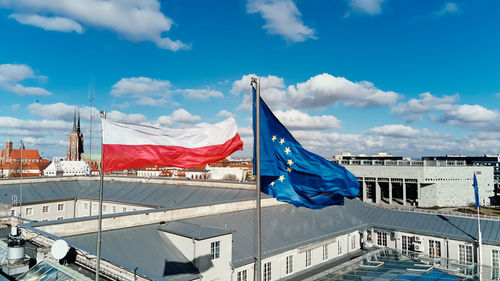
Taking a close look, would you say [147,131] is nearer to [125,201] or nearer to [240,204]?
[240,204]

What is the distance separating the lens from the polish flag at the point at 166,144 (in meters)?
11.1

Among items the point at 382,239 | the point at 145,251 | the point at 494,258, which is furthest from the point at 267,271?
the point at 494,258

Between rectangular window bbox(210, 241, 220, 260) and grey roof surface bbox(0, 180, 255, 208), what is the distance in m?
17.0

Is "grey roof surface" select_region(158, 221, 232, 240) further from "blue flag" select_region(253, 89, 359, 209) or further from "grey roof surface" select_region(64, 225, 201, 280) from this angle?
"blue flag" select_region(253, 89, 359, 209)

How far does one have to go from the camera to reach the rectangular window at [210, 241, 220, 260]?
20.9 metres

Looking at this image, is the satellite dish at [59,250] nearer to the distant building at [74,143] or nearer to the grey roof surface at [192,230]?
the grey roof surface at [192,230]

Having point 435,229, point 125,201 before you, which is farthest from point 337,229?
point 125,201

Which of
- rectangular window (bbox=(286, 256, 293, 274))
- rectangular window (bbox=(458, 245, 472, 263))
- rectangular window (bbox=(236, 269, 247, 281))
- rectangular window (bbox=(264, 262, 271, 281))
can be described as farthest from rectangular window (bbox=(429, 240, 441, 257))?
rectangular window (bbox=(236, 269, 247, 281))

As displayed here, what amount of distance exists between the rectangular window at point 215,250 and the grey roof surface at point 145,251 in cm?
143

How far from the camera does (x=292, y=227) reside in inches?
1221

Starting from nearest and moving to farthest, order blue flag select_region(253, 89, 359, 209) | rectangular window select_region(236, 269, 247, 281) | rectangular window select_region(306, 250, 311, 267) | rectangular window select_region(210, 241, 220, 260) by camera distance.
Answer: blue flag select_region(253, 89, 359, 209)
rectangular window select_region(210, 241, 220, 260)
rectangular window select_region(236, 269, 247, 281)
rectangular window select_region(306, 250, 311, 267)

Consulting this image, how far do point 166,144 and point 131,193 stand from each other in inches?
1560

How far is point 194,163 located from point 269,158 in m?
2.98

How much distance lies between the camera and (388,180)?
88625mm
